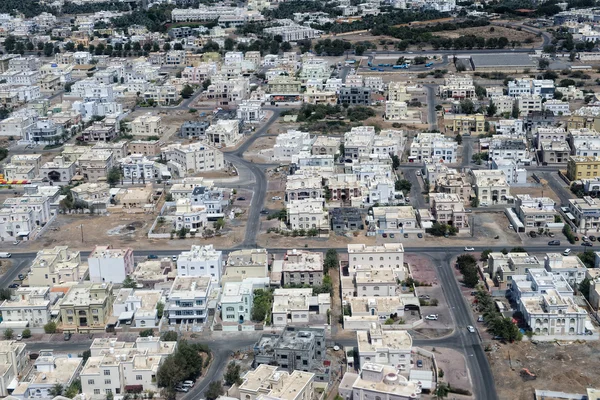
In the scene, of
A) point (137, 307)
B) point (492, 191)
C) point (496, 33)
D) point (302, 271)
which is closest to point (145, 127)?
point (492, 191)

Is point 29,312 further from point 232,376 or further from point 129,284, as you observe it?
point 232,376

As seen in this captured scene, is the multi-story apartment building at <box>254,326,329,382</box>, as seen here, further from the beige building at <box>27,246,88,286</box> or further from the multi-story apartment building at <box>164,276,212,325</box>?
the beige building at <box>27,246,88,286</box>

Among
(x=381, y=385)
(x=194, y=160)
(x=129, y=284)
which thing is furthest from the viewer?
(x=194, y=160)

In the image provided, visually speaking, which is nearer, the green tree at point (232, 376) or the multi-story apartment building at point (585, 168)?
the green tree at point (232, 376)

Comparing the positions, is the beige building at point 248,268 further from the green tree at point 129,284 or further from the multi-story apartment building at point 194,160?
the multi-story apartment building at point 194,160

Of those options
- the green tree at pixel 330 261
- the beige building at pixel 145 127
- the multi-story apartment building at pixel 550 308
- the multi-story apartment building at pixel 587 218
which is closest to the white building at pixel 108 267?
the green tree at pixel 330 261
